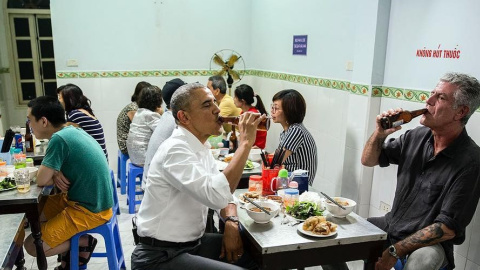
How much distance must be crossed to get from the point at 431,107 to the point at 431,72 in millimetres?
556

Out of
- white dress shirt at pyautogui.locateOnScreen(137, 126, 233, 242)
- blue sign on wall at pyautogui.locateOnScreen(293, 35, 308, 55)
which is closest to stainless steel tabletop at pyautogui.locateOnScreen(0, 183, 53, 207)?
white dress shirt at pyautogui.locateOnScreen(137, 126, 233, 242)

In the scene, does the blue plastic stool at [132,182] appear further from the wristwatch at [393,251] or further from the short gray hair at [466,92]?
the short gray hair at [466,92]

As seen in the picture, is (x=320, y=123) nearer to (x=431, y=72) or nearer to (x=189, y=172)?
(x=431, y=72)

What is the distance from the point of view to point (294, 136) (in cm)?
273

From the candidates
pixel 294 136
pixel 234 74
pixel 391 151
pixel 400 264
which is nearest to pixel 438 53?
pixel 391 151

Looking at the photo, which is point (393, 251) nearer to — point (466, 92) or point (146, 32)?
point (466, 92)

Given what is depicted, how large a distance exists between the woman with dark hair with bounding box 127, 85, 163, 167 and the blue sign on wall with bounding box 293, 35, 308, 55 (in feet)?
4.90

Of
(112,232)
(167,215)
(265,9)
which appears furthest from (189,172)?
(265,9)

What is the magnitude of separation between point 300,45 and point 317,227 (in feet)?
8.71

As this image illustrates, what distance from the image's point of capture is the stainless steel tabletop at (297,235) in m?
1.60

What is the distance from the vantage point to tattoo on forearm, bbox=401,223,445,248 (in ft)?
6.14

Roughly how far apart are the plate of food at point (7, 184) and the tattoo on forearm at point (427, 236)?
7.21ft

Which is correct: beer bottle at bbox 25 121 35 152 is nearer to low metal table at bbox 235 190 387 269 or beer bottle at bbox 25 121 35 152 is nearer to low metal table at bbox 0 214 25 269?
low metal table at bbox 0 214 25 269

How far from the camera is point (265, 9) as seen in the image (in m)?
4.78
